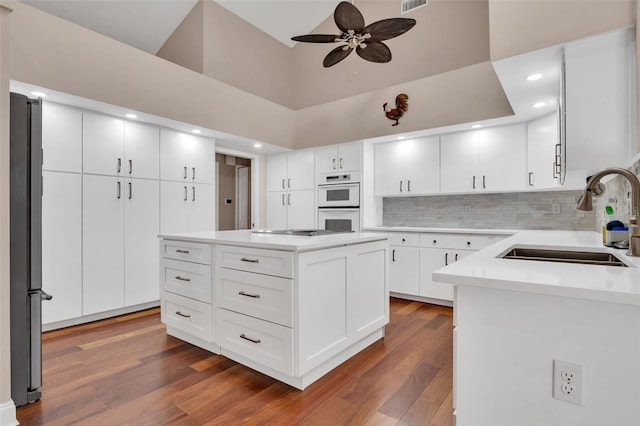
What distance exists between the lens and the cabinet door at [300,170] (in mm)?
5125

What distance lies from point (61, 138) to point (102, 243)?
1080mm

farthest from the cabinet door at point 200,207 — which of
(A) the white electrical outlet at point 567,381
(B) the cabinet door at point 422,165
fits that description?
(A) the white electrical outlet at point 567,381

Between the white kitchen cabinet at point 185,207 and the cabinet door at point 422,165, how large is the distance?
8.92 feet

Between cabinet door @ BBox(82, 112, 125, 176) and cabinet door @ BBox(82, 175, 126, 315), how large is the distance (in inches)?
4.0

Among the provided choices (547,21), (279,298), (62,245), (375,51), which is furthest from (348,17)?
(62,245)

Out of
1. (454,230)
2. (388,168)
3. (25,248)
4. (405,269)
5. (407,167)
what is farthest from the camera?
(388,168)

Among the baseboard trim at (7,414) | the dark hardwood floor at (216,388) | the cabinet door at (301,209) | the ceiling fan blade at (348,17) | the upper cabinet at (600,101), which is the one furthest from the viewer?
the cabinet door at (301,209)

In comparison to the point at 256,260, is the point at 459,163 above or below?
above

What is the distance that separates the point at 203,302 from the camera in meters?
2.48

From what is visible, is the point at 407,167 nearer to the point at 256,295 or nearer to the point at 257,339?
the point at 256,295

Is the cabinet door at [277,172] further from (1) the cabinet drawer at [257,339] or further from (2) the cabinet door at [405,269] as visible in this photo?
(1) the cabinet drawer at [257,339]

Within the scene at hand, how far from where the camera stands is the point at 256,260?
83.5 inches

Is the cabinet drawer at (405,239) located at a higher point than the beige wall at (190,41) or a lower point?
lower

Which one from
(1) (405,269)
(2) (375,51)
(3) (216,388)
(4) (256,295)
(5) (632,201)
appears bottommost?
(3) (216,388)
